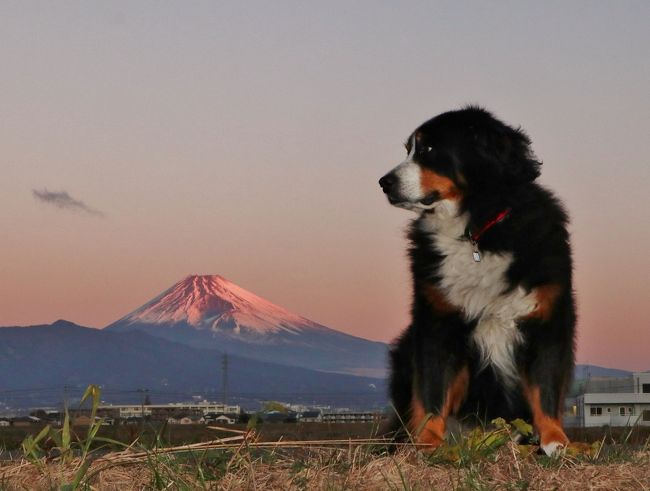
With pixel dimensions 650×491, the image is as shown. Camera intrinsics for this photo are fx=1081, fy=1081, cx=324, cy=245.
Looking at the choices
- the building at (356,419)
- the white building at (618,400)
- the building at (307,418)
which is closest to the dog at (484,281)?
the building at (356,419)

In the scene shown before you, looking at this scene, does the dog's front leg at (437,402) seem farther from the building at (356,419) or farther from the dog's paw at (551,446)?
the dog's paw at (551,446)

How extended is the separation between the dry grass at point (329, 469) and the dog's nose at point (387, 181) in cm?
185

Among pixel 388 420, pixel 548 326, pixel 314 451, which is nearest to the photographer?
pixel 314 451

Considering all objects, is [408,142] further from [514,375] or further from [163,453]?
[163,453]

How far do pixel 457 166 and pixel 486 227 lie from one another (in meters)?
0.45

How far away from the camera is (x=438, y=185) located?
7.08 meters

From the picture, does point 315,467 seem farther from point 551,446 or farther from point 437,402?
point 551,446

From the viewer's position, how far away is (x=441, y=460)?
5.68 meters

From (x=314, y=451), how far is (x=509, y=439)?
1163 mm

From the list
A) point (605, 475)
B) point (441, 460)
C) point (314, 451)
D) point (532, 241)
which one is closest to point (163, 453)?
point (314, 451)

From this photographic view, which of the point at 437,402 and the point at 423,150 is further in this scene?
the point at 423,150

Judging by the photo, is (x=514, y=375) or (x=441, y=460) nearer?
(x=441, y=460)

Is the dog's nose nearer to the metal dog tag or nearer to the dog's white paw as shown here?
the metal dog tag

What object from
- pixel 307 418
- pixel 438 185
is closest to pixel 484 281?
pixel 438 185
